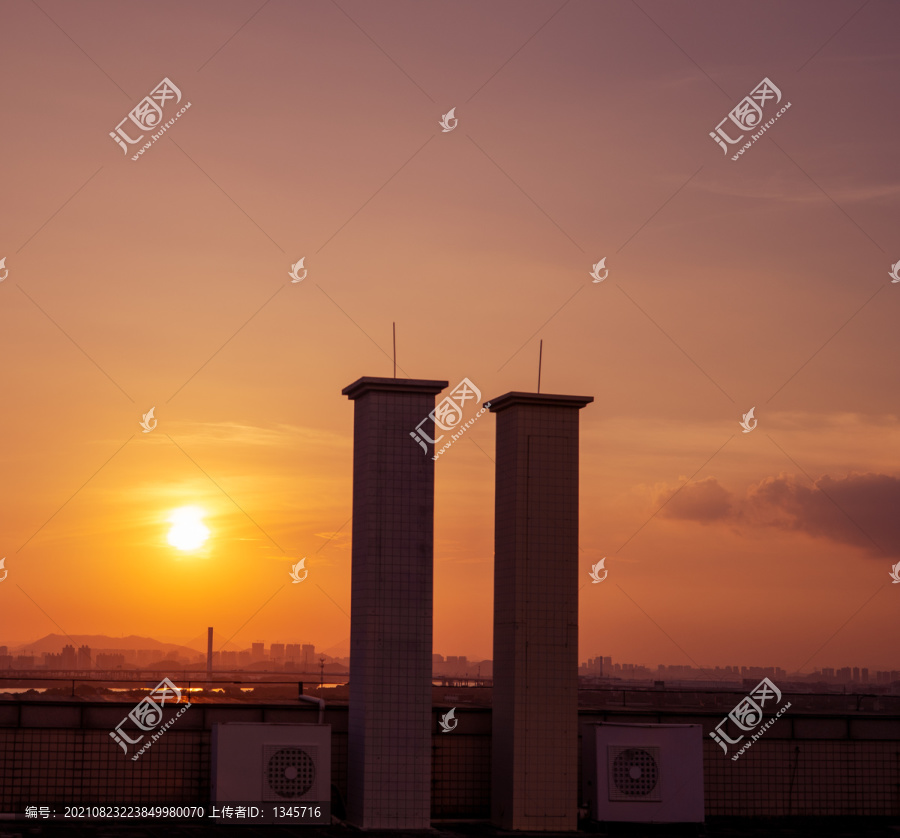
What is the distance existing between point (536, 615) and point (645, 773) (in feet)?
13.1

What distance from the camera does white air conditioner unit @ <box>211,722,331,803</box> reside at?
2433 cm

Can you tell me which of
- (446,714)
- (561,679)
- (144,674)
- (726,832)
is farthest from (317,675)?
(726,832)

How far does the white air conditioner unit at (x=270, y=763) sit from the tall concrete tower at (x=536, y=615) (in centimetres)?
382

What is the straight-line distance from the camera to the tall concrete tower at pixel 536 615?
1000 inches

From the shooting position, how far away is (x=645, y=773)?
25812mm

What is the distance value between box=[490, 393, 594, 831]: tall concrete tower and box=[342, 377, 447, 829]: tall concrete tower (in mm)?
1788

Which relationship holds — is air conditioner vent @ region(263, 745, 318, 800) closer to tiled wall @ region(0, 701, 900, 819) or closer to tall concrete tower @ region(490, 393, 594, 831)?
tiled wall @ region(0, 701, 900, 819)
